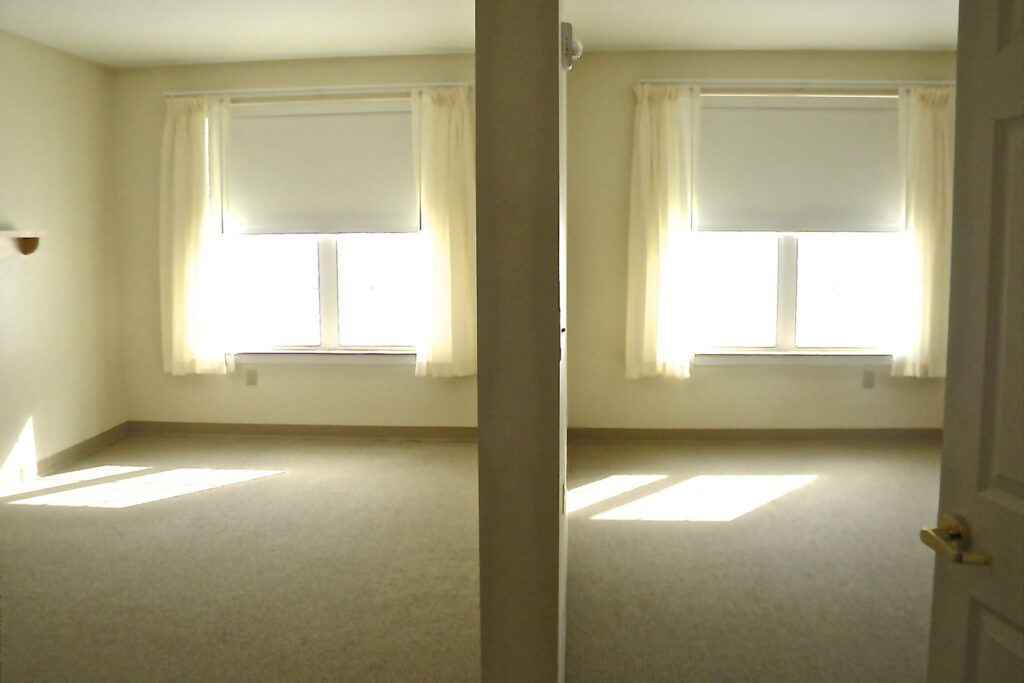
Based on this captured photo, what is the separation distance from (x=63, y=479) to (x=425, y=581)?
9.43 feet

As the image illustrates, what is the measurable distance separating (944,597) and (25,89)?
17.7ft

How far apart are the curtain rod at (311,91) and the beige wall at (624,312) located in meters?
1.08

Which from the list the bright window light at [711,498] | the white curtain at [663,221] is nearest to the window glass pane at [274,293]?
the white curtain at [663,221]

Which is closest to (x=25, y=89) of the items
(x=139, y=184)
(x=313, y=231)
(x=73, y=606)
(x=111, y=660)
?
(x=139, y=184)

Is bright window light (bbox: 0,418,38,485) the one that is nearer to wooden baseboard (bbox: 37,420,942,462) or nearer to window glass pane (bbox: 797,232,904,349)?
wooden baseboard (bbox: 37,420,942,462)

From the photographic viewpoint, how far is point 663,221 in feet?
16.9

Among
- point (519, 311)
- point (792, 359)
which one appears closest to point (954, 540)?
point (519, 311)

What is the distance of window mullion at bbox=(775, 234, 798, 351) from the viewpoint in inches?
209

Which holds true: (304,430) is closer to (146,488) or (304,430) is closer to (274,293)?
(274,293)

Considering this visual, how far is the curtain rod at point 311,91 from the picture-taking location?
523cm

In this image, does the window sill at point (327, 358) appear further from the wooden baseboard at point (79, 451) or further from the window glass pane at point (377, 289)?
the wooden baseboard at point (79, 451)

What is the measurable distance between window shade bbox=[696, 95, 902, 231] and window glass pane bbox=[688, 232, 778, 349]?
0.62ft

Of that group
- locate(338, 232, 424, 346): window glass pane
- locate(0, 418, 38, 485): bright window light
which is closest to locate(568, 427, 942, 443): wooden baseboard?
locate(338, 232, 424, 346): window glass pane

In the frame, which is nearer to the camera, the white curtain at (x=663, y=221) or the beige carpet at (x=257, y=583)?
the beige carpet at (x=257, y=583)
